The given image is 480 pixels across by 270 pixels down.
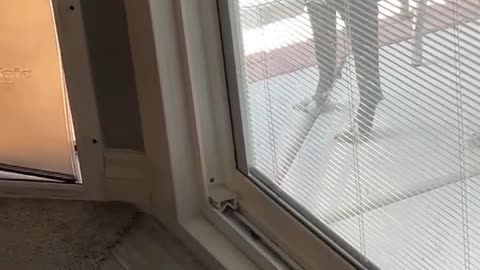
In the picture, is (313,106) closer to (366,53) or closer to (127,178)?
(366,53)

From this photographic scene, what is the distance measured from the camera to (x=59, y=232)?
7.07 feet

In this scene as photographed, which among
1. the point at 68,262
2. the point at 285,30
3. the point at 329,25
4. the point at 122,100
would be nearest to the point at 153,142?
the point at 122,100

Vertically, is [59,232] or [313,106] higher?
[313,106]

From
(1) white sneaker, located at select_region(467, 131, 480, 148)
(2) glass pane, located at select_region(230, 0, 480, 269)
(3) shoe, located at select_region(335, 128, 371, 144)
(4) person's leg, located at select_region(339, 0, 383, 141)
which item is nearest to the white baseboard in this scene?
(2) glass pane, located at select_region(230, 0, 480, 269)

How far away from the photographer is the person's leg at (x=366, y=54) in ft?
5.05

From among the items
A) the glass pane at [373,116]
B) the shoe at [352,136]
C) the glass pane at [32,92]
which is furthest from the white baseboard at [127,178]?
the shoe at [352,136]

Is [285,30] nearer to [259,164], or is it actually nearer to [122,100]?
[259,164]

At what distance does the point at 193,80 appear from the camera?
6.58 feet

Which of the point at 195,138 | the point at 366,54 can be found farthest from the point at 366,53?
the point at 195,138

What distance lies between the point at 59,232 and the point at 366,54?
3.11 feet

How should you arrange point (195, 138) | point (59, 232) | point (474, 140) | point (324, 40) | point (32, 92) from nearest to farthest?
point (474, 140)
point (324, 40)
point (195, 138)
point (59, 232)
point (32, 92)

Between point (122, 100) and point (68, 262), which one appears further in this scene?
point (122, 100)

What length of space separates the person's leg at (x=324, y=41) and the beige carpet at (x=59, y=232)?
0.66 meters

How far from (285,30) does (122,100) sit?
55 centimetres
